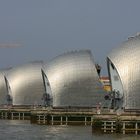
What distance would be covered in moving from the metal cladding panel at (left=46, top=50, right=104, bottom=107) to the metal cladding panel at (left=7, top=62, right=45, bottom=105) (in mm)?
19687

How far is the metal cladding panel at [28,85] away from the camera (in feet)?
428

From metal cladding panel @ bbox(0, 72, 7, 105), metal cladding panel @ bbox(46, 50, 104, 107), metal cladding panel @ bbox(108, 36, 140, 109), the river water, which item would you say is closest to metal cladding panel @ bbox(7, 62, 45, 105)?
metal cladding panel @ bbox(0, 72, 7, 105)

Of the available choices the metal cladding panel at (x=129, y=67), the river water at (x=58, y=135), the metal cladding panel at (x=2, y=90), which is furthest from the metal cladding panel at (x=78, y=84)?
the metal cladding panel at (x=2, y=90)

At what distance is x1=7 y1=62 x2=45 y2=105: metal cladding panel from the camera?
130 metres

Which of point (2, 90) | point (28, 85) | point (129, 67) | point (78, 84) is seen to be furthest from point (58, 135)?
point (2, 90)

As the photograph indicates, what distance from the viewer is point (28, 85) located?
130875mm

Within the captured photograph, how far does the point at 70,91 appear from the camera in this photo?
108 meters

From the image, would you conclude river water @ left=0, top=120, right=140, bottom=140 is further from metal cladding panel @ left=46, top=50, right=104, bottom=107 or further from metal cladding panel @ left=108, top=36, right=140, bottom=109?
metal cladding panel @ left=46, top=50, right=104, bottom=107

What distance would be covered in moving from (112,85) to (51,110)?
11.5 m

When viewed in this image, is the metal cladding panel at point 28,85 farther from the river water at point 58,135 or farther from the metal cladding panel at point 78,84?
the river water at point 58,135

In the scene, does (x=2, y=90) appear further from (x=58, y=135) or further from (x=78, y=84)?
(x=58, y=135)

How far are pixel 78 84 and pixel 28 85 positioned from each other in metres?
25.0

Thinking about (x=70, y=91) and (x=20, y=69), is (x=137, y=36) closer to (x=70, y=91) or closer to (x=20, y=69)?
(x=70, y=91)

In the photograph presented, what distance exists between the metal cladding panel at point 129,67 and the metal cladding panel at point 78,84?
15.2m
